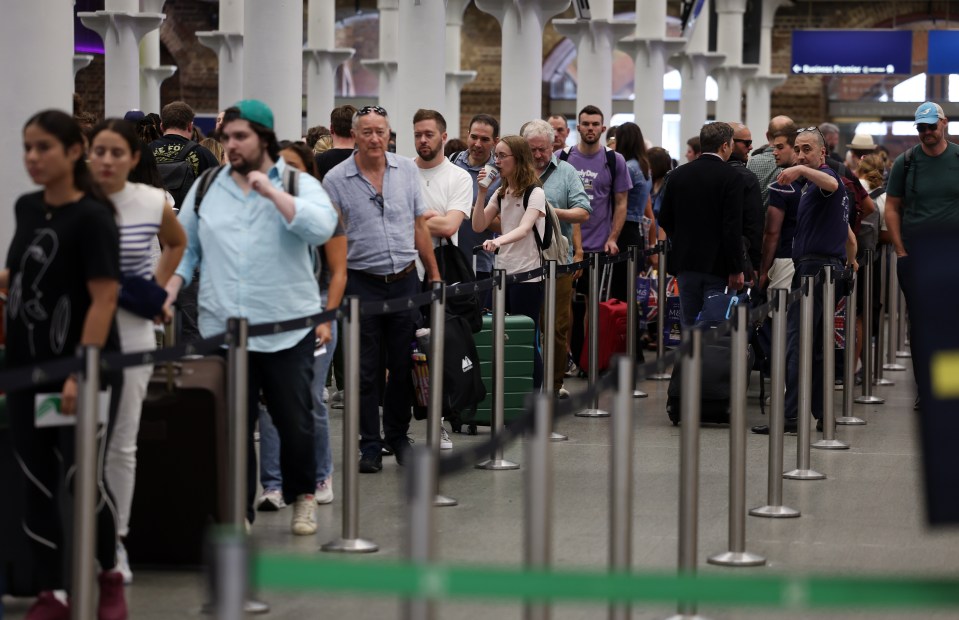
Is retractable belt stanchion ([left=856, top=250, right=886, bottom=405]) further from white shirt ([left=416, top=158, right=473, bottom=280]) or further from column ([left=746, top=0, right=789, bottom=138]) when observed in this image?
column ([left=746, top=0, right=789, bottom=138])

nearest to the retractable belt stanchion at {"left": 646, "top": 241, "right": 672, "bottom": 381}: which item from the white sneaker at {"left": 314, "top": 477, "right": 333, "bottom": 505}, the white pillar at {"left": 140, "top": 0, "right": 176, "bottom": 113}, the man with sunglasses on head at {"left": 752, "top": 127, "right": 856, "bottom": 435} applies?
the man with sunglasses on head at {"left": 752, "top": 127, "right": 856, "bottom": 435}

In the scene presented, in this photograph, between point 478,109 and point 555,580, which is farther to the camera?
point 478,109

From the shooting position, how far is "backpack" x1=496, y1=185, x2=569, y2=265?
9.88 m

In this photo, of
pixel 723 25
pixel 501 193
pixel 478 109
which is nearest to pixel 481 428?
pixel 501 193

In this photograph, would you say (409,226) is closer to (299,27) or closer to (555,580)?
(299,27)

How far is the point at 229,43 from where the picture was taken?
79.7ft

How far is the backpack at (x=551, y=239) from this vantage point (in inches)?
389

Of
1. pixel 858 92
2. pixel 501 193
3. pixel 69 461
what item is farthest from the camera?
pixel 858 92

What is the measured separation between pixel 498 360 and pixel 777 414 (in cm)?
160

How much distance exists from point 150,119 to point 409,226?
9.37 feet

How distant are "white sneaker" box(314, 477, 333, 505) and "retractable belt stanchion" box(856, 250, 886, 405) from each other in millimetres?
5449

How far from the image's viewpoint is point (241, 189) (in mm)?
6199

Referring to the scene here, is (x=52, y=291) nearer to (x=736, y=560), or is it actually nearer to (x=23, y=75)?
(x=23, y=75)

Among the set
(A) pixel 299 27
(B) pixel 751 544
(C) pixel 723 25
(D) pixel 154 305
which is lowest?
(B) pixel 751 544
